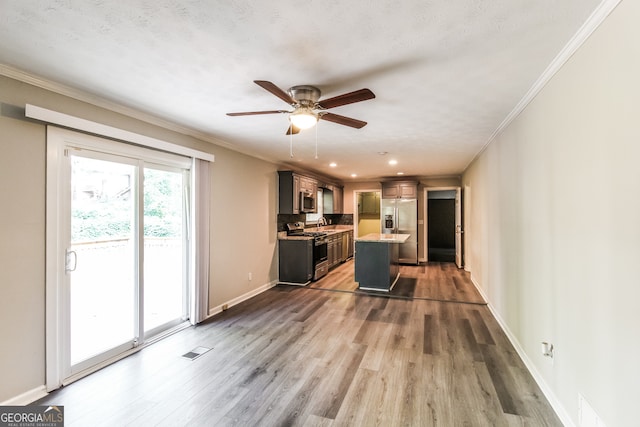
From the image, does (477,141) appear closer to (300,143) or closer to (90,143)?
(300,143)

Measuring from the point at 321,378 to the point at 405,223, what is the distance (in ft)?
19.7

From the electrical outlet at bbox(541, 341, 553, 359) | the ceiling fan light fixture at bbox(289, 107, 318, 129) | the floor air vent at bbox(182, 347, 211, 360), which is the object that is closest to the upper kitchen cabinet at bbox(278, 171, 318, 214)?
the floor air vent at bbox(182, 347, 211, 360)

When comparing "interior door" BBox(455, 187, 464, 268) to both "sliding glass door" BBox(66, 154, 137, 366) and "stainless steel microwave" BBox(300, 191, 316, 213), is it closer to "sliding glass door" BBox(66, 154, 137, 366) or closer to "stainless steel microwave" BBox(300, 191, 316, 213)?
"stainless steel microwave" BBox(300, 191, 316, 213)

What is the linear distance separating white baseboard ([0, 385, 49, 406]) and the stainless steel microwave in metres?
4.52

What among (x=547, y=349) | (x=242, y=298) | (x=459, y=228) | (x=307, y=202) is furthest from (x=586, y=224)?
(x=459, y=228)

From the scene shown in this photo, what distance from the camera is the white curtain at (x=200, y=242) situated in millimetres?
3748

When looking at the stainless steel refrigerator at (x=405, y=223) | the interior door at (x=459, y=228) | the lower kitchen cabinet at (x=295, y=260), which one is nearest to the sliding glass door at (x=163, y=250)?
the lower kitchen cabinet at (x=295, y=260)

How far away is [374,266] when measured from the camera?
527 centimetres

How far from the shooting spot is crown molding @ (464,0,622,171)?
1470mm

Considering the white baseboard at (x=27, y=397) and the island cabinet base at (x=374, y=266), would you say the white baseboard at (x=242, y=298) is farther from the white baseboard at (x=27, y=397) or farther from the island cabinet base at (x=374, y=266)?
the white baseboard at (x=27, y=397)

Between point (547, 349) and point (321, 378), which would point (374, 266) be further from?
point (547, 349)

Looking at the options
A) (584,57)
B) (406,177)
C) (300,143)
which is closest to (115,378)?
(300,143)

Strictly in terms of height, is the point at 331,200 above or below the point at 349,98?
below

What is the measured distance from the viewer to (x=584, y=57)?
1.72 meters
